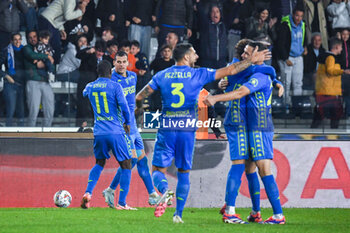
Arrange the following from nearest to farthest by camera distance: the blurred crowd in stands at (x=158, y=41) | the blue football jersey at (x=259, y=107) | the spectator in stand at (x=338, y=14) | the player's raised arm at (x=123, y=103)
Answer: the blue football jersey at (x=259, y=107) < the player's raised arm at (x=123, y=103) < the blurred crowd in stands at (x=158, y=41) < the spectator in stand at (x=338, y=14)

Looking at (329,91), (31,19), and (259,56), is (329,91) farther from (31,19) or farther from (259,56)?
(31,19)

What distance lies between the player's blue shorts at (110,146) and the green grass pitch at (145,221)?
792 mm

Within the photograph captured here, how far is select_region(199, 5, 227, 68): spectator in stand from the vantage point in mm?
12953

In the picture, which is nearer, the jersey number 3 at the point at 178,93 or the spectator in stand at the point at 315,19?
the jersey number 3 at the point at 178,93

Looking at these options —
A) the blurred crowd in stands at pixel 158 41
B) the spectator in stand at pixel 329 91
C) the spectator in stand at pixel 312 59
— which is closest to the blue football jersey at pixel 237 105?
the blurred crowd in stands at pixel 158 41

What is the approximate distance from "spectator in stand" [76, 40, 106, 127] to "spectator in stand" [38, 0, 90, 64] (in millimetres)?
758

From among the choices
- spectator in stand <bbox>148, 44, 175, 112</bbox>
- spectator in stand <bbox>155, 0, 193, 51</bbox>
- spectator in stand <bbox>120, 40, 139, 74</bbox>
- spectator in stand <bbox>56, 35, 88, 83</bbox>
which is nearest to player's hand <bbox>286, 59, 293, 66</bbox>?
spectator in stand <bbox>155, 0, 193, 51</bbox>

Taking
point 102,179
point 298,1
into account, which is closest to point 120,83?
point 102,179

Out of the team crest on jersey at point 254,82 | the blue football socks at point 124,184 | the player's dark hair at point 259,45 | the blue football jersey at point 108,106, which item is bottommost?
the blue football socks at point 124,184

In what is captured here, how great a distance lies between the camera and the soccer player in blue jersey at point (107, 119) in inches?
380

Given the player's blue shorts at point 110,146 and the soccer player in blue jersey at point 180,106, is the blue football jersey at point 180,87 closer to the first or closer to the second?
the soccer player in blue jersey at point 180,106

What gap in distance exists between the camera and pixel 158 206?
25.2 ft

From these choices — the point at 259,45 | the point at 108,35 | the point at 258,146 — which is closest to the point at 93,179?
the point at 258,146

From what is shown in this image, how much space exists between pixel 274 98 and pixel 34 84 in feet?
13.0
